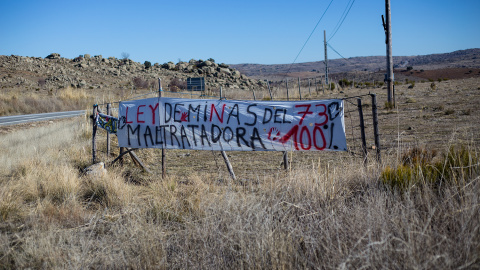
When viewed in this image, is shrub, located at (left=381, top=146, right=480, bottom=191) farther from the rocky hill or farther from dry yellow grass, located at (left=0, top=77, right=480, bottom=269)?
the rocky hill

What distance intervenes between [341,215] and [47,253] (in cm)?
315

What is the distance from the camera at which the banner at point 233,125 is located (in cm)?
624

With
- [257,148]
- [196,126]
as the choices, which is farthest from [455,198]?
[196,126]

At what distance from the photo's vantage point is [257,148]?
6578 millimetres

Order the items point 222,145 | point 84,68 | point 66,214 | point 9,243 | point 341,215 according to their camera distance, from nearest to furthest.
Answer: point 341,215 < point 9,243 < point 66,214 < point 222,145 < point 84,68

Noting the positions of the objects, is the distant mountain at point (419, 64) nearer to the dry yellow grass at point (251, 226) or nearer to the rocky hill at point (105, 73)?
the rocky hill at point (105, 73)

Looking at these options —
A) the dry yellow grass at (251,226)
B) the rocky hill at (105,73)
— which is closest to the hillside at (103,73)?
the rocky hill at (105,73)

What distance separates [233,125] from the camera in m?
6.76

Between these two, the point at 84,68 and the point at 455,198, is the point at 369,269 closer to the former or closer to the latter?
the point at 455,198

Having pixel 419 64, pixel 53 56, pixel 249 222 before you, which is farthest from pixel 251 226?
pixel 419 64

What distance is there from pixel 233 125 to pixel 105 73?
59.2 m

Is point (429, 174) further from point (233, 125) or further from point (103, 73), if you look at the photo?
point (103, 73)

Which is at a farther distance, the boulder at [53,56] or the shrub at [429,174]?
the boulder at [53,56]

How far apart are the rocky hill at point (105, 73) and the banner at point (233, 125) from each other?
125 feet
